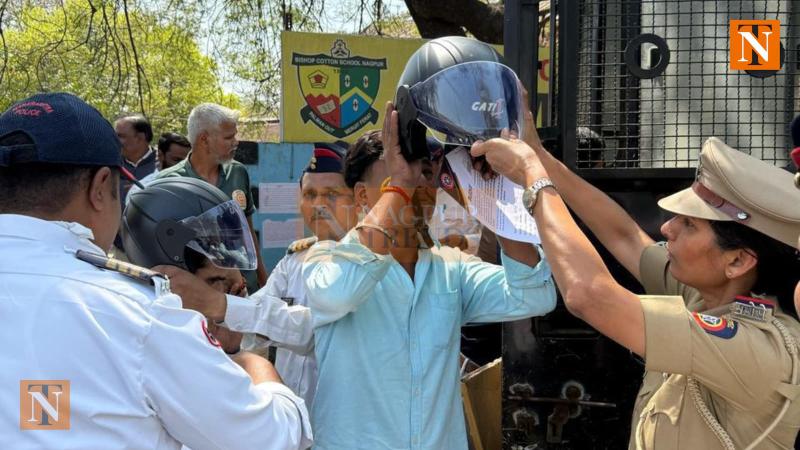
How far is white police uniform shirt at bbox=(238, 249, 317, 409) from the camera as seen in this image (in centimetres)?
252

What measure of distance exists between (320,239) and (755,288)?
1.64m

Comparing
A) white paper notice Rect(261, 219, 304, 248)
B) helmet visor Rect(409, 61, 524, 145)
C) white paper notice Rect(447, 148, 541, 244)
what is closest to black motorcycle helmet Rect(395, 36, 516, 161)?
helmet visor Rect(409, 61, 524, 145)

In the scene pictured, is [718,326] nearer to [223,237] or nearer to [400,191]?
[400,191]

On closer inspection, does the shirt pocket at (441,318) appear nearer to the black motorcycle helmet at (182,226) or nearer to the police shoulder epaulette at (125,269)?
the black motorcycle helmet at (182,226)

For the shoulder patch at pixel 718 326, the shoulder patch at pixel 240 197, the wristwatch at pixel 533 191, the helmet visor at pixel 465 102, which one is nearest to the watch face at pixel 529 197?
the wristwatch at pixel 533 191

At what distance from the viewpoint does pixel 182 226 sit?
2.06 meters

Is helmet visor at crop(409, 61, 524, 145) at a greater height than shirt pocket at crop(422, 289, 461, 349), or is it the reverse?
helmet visor at crop(409, 61, 524, 145)

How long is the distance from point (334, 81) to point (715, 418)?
5.47 meters

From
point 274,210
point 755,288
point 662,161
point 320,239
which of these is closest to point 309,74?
point 274,210

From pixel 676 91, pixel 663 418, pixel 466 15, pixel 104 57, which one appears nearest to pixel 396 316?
pixel 663 418

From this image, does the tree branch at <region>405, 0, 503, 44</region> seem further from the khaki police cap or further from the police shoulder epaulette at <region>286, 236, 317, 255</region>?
the khaki police cap

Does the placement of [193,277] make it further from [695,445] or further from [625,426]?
[625,426]

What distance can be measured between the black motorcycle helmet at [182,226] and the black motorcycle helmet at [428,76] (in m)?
0.52

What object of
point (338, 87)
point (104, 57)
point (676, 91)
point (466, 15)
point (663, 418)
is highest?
point (104, 57)
